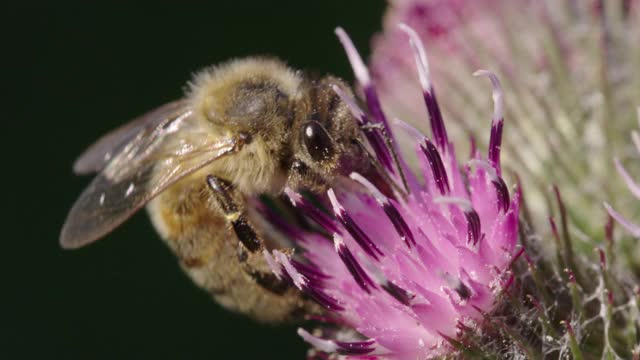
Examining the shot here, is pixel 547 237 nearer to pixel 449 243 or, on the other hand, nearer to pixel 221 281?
pixel 449 243

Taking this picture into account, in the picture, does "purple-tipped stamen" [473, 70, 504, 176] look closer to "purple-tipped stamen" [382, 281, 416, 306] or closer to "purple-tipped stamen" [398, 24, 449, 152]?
"purple-tipped stamen" [398, 24, 449, 152]

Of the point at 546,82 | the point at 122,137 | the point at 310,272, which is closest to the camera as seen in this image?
the point at 310,272

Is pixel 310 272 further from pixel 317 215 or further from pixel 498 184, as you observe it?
pixel 498 184

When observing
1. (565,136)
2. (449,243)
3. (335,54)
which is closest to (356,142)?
(449,243)

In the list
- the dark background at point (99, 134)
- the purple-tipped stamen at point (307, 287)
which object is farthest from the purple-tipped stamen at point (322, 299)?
the dark background at point (99, 134)

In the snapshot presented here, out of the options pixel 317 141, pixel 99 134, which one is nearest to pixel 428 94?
pixel 317 141

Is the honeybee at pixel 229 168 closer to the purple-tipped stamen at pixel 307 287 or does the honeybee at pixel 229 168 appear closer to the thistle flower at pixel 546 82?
the purple-tipped stamen at pixel 307 287
